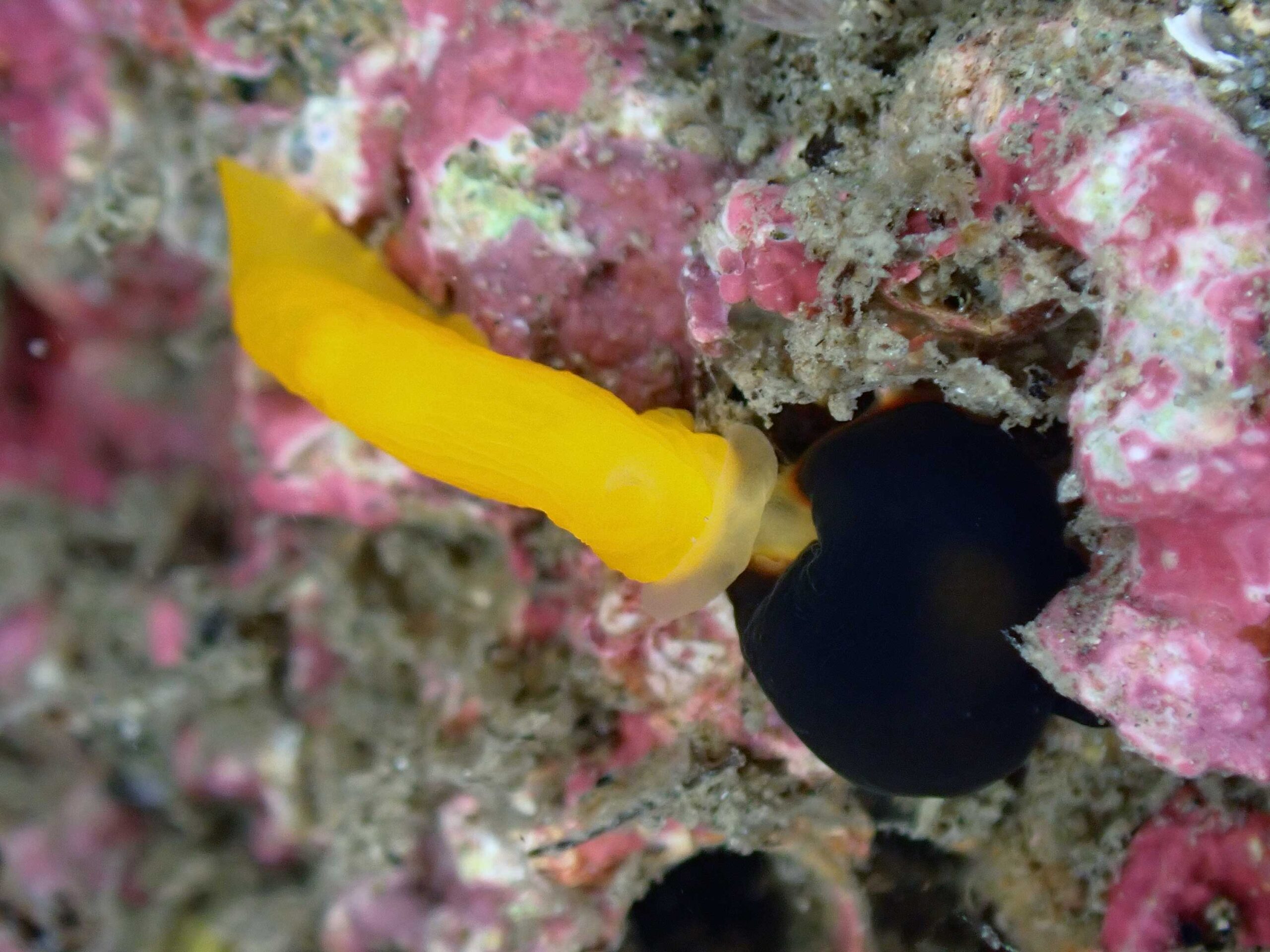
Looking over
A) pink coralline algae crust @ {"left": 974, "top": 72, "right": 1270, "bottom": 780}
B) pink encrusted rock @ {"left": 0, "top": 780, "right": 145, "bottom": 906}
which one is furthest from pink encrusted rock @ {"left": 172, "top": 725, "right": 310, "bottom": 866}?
pink coralline algae crust @ {"left": 974, "top": 72, "right": 1270, "bottom": 780}

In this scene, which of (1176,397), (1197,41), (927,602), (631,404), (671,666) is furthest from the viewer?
(671,666)

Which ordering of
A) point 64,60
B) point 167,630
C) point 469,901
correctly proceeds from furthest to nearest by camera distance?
point 167,630 → point 469,901 → point 64,60

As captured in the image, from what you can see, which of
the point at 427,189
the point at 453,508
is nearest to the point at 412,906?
the point at 453,508

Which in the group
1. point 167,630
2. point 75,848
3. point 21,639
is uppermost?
point 167,630

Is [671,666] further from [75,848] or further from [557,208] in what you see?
[75,848]

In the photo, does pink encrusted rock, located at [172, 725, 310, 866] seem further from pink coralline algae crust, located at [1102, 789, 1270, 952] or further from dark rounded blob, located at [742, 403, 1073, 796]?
pink coralline algae crust, located at [1102, 789, 1270, 952]

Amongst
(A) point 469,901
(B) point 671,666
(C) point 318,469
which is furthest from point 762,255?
(A) point 469,901

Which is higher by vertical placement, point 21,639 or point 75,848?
point 21,639

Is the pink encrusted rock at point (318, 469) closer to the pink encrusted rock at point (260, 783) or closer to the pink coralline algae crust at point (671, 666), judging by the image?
the pink coralline algae crust at point (671, 666)
